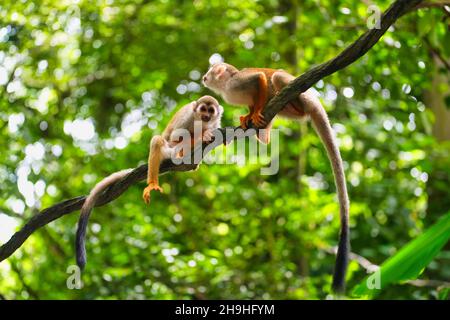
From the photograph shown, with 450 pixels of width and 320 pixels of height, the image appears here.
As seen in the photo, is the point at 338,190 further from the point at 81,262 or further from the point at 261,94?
the point at 81,262

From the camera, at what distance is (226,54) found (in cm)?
731

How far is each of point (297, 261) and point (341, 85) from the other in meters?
1.99

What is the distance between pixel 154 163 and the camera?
355 cm

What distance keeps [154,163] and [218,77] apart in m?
0.84

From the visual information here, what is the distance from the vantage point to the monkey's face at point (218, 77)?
4.01m

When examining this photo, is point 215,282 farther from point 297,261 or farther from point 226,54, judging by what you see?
point 226,54

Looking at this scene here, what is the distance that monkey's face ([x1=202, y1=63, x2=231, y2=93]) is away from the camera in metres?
4.01

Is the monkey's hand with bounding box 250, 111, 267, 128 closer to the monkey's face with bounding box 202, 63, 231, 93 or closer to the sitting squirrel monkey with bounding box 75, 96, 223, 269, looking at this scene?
the sitting squirrel monkey with bounding box 75, 96, 223, 269

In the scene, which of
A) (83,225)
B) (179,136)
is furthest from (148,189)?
(179,136)

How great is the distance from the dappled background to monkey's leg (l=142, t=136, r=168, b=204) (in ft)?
4.78

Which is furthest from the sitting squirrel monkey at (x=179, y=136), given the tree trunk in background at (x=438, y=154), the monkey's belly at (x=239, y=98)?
the tree trunk in background at (x=438, y=154)

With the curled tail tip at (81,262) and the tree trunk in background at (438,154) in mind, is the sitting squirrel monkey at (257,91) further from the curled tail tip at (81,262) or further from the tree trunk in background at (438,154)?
the tree trunk in background at (438,154)

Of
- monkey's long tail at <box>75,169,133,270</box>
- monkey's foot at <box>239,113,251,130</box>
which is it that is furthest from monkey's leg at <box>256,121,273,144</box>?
monkey's long tail at <box>75,169,133,270</box>
